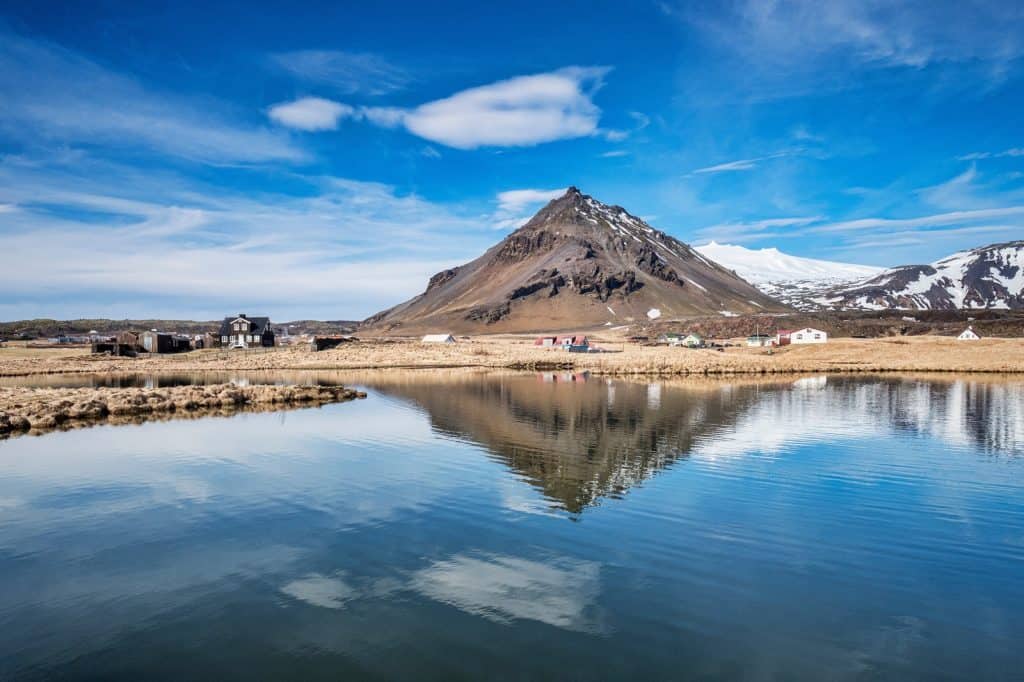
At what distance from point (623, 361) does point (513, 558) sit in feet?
254

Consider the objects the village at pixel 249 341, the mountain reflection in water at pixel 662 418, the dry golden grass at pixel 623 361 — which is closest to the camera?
the mountain reflection in water at pixel 662 418

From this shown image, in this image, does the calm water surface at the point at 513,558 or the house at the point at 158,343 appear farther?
the house at the point at 158,343

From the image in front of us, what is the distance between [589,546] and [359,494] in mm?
8136

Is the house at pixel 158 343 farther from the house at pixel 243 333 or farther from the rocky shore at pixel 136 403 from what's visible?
the rocky shore at pixel 136 403

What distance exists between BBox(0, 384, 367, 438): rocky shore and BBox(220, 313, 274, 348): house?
85617 millimetres

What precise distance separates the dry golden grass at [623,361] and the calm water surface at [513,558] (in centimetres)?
5272

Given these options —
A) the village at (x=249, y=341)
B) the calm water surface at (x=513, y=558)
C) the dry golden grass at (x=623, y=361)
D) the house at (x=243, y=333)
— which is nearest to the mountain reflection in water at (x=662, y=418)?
the calm water surface at (x=513, y=558)

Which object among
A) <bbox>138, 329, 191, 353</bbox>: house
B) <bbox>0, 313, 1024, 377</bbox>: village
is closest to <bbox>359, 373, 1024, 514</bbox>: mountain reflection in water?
<bbox>0, 313, 1024, 377</bbox>: village

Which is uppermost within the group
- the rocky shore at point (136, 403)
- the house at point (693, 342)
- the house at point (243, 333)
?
the house at point (243, 333)

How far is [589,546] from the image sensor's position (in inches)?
592

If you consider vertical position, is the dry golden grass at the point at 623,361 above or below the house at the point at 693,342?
below

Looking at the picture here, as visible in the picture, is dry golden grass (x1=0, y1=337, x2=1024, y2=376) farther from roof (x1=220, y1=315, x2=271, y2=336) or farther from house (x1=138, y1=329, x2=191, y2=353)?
roof (x1=220, y1=315, x2=271, y2=336)

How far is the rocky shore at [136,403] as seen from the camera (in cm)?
3484

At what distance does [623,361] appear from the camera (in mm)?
90062
